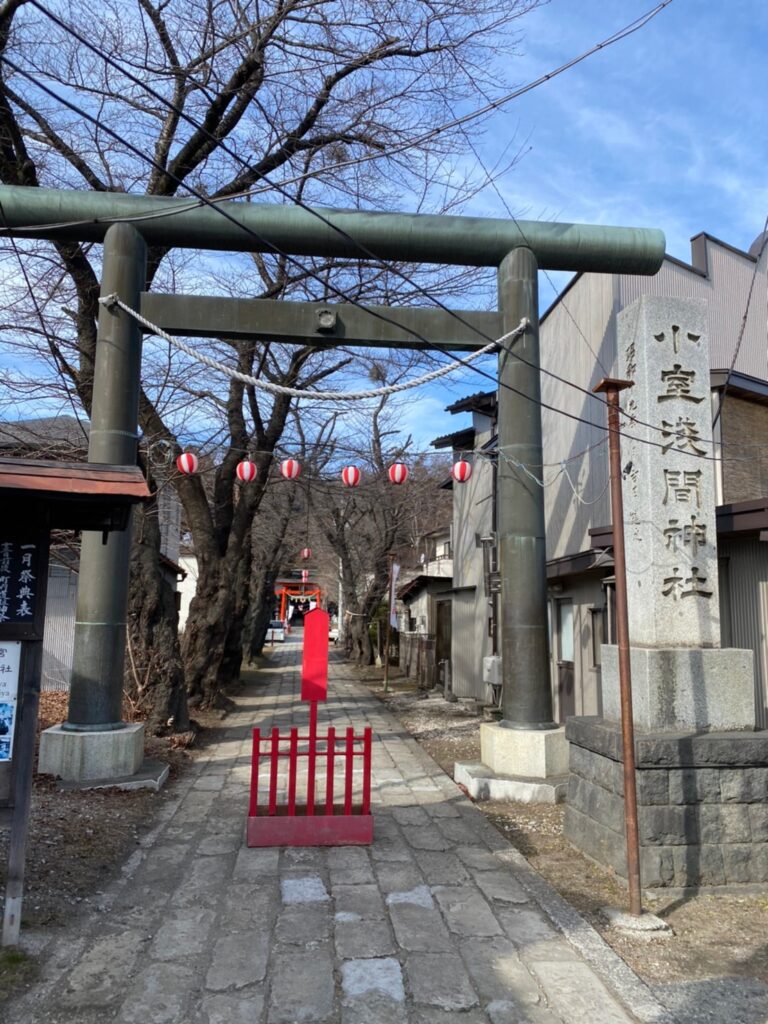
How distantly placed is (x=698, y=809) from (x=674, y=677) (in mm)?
1021

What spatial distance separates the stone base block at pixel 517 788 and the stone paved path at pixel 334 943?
110 cm

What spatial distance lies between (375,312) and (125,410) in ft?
10.6

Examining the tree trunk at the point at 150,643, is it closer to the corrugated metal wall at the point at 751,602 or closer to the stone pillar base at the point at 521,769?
the stone pillar base at the point at 521,769

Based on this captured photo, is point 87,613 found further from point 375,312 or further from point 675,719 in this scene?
point 675,719

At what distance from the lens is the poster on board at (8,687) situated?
4.43 m

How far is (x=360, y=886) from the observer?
5492 mm

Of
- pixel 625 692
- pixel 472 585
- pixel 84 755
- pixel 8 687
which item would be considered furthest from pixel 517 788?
pixel 472 585

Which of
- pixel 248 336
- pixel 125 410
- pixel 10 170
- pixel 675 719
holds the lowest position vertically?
pixel 675 719

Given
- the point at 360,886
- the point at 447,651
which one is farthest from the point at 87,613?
the point at 447,651

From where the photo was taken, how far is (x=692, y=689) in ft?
20.1

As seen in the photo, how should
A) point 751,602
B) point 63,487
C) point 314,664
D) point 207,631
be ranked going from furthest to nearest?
point 207,631, point 751,602, point 314,664, point 63,487

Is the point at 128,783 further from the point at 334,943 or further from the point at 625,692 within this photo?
the point at 625,692

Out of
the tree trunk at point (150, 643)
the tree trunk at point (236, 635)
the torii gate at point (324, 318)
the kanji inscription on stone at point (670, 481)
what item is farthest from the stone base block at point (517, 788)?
the tree trunk at point (236, 635)

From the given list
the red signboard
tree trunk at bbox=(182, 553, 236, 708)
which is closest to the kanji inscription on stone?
the red signboard
